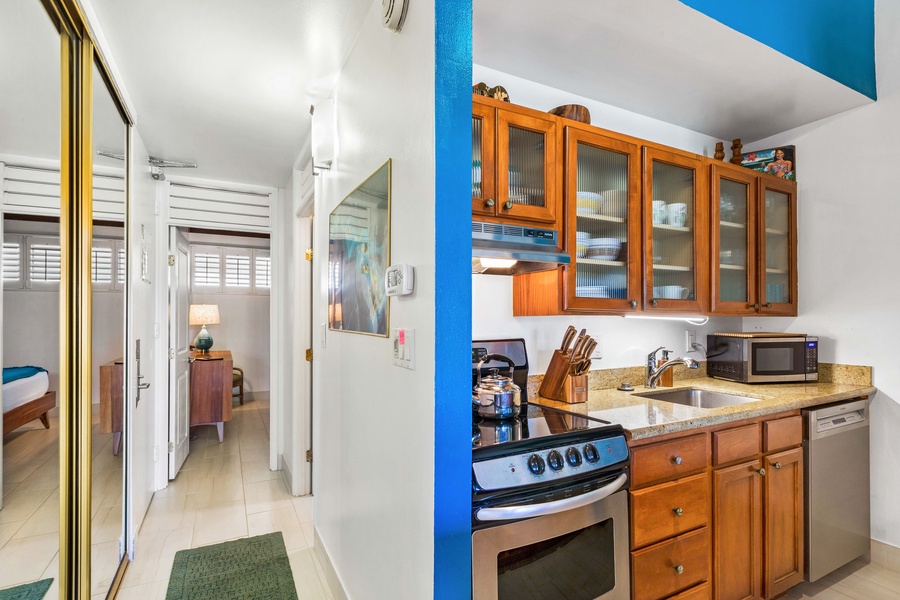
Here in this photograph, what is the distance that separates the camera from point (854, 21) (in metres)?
2.47

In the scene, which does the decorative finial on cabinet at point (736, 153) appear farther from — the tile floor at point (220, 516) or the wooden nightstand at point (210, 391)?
the wooden nightstand at point (210, 391)

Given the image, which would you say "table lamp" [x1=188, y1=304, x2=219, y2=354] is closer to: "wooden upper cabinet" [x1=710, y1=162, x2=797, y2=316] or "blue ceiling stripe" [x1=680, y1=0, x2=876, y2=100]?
"wooden upper cabinet" [x1=710, y1=162, x2=797, y2=316]

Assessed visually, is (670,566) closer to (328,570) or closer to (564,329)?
(564,329)

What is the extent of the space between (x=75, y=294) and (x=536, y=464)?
1.69m

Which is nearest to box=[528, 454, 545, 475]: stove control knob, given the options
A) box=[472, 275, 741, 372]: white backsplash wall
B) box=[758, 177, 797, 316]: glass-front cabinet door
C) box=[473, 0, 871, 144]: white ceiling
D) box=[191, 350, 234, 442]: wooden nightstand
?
box=[472, 275, 741, 372]: white backsplash wall

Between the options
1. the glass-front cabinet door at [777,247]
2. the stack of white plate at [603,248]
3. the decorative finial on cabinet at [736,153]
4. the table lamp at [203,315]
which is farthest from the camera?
the table lamp at [203,315]

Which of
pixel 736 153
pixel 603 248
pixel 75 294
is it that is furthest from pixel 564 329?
pixel 75 294

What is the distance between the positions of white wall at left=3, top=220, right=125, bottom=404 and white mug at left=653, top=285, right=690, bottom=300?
95.6 inches

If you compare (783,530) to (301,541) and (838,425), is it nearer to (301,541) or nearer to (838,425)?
(838,425)

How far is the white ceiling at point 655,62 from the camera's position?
6.04 ft

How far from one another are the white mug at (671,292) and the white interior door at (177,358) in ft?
11.2

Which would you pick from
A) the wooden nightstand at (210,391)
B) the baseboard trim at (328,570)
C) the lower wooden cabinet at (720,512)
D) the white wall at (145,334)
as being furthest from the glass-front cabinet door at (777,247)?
the wooden nightstand at (210,391)

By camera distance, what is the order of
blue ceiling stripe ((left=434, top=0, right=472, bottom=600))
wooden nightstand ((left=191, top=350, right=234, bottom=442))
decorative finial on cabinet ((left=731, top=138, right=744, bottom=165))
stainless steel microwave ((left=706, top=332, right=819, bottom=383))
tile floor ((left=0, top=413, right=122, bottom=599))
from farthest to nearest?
wooden nightstand ((left=191, top=350, right=234, bottom=442))
decorative finial on cabinet ((left=731, top=138, right=744, bottom=165))
stainless steel microwave ((left=706, top=332, right=819, bottom=383))
blue ceiling stripe ((left=434, top=0, right=472, bottom=600))
tile floor ((left=0, top=413, right=122, bottom=599))

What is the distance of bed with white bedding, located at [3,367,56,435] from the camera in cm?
102
